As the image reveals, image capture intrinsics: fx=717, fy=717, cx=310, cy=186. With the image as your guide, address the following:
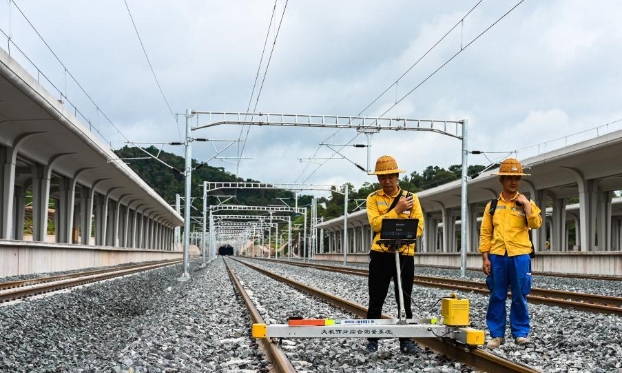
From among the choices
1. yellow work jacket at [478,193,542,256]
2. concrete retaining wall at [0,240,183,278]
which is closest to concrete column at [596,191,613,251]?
concrete retaining wall at [0,240,183,278]

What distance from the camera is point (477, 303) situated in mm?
12914

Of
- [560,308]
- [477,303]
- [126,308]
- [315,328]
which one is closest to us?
[315,328]

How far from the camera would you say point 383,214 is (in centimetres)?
689

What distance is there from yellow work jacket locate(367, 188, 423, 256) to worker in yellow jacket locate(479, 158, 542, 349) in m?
0.86

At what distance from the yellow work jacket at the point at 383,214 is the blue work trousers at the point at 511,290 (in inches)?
37.5

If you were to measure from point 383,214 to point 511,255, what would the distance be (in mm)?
1344

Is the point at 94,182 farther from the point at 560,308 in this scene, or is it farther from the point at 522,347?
the point at 522,347

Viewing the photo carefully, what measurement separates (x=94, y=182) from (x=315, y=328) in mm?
39546

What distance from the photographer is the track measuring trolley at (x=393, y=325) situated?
6.44m

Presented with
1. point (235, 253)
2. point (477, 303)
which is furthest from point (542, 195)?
point (235, 253)

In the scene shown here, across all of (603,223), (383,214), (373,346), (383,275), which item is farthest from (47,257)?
(603,223)

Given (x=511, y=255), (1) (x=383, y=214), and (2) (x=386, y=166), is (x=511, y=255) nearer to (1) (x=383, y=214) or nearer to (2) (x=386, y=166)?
(1) (x=383, y=214)

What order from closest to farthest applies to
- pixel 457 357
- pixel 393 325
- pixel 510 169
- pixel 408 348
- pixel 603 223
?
pixel 457 357, pixel 393 325, pixel 408 348, pixel 510 169, pixel 603 223

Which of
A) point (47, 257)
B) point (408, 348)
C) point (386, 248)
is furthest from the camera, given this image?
point (47, 257)
